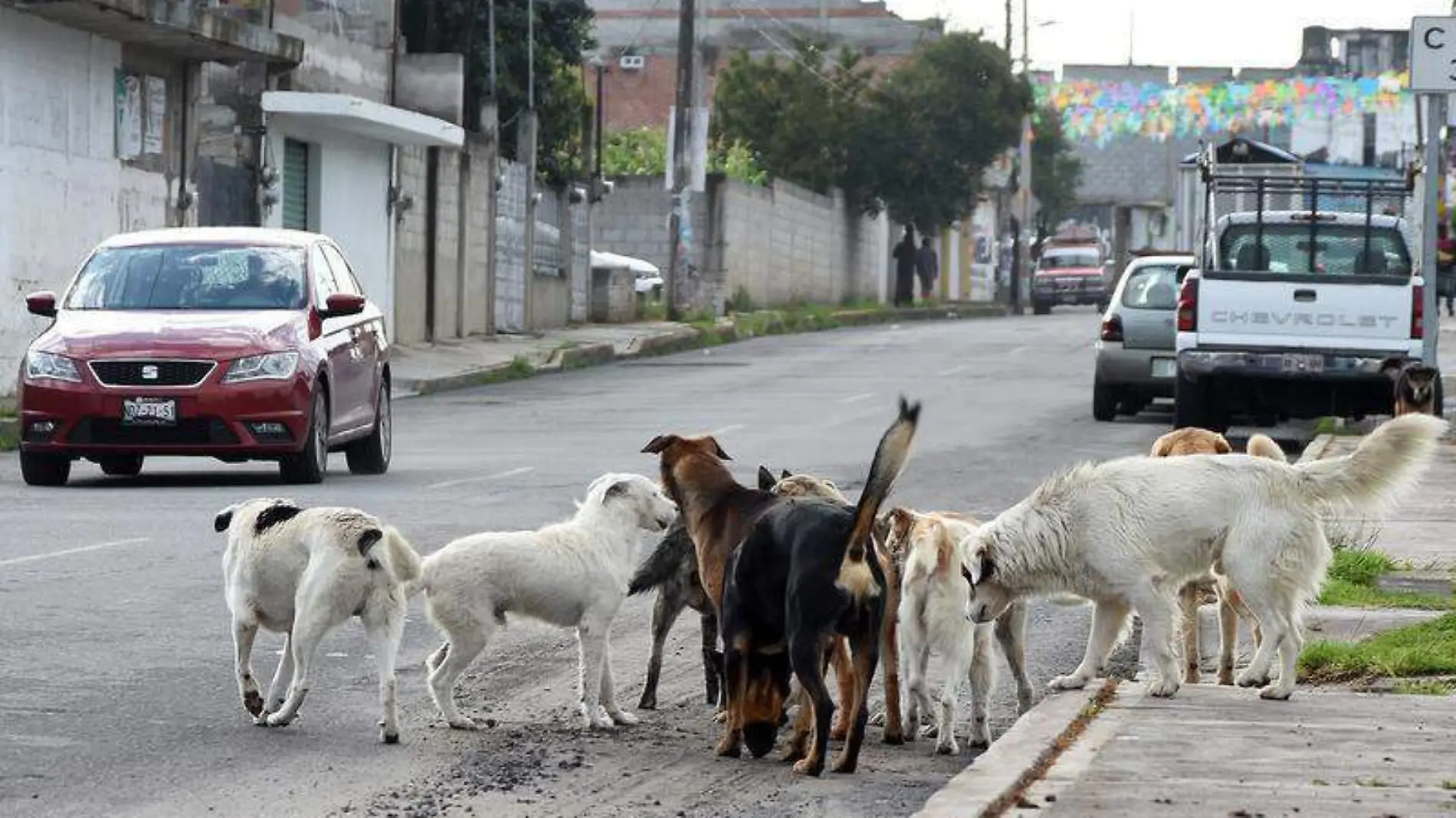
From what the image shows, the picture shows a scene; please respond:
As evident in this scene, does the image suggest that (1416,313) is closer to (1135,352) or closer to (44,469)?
(1135,352)

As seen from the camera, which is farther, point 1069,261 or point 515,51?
point 1069,261

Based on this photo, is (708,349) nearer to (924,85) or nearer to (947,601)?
(924,85)

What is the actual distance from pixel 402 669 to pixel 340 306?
9093 millimetres

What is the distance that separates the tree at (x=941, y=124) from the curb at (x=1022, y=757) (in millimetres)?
56609

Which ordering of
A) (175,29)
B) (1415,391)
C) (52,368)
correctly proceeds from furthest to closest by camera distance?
(175,29) < (52,368) < (1415,391)

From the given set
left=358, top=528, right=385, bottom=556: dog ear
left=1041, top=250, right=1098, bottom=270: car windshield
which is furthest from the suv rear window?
left=1041, top=250, right=1098, bottom=270: car windshield

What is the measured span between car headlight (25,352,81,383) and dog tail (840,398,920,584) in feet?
36.4

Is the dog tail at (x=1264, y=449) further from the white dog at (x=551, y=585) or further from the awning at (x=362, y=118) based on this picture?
the awning at (x=362, y=118)

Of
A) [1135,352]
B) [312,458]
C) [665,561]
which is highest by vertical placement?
[1135,352]

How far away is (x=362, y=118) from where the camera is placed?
34.8 m

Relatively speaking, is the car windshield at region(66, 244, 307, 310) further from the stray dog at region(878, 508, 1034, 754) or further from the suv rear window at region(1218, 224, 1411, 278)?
the stray dog at region(878, 508, 1034, 754)

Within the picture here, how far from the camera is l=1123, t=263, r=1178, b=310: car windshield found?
27.5 metres

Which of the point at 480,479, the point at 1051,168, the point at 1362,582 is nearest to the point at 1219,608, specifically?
the point at 1362,582

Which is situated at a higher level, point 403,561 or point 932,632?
point 403,561
